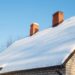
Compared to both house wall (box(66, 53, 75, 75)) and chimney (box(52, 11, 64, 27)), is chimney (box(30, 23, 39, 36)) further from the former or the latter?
house wall (box(66, 53, 75, 75))

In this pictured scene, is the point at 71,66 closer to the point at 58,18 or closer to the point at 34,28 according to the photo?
the point at 58,18

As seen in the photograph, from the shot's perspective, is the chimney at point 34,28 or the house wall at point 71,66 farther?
the chimney at point 34,28

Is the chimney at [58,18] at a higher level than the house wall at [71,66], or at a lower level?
higher

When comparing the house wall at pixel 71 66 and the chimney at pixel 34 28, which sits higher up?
the chimney at pixel 34 28

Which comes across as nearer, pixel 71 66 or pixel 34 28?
pixel 71 66

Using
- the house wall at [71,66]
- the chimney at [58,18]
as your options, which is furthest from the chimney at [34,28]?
the house wall at [71,66]

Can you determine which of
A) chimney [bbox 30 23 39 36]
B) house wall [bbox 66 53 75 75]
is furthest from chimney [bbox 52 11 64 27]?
house wall [bbox 66 53 75 75]

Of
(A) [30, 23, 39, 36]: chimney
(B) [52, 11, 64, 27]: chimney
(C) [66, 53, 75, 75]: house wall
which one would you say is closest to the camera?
(C) [66, 53, 75, 75]: house wall

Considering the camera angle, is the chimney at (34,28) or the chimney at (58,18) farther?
the chimney at (34,28)

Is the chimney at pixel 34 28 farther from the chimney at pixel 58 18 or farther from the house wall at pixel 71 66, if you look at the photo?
the house wall at pixel 71 66

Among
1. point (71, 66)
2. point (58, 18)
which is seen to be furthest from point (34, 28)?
point (71, 66)

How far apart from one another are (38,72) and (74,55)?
2.87m

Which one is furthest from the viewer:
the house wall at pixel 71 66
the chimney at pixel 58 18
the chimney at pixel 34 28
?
the chimney at pixel 34 28

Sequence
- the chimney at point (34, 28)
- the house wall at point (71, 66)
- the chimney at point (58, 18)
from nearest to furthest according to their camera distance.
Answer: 1. the house wall at point (71, 66)
2. the chimney at point (58, 18)
3. the chimney at point (34, 28)
